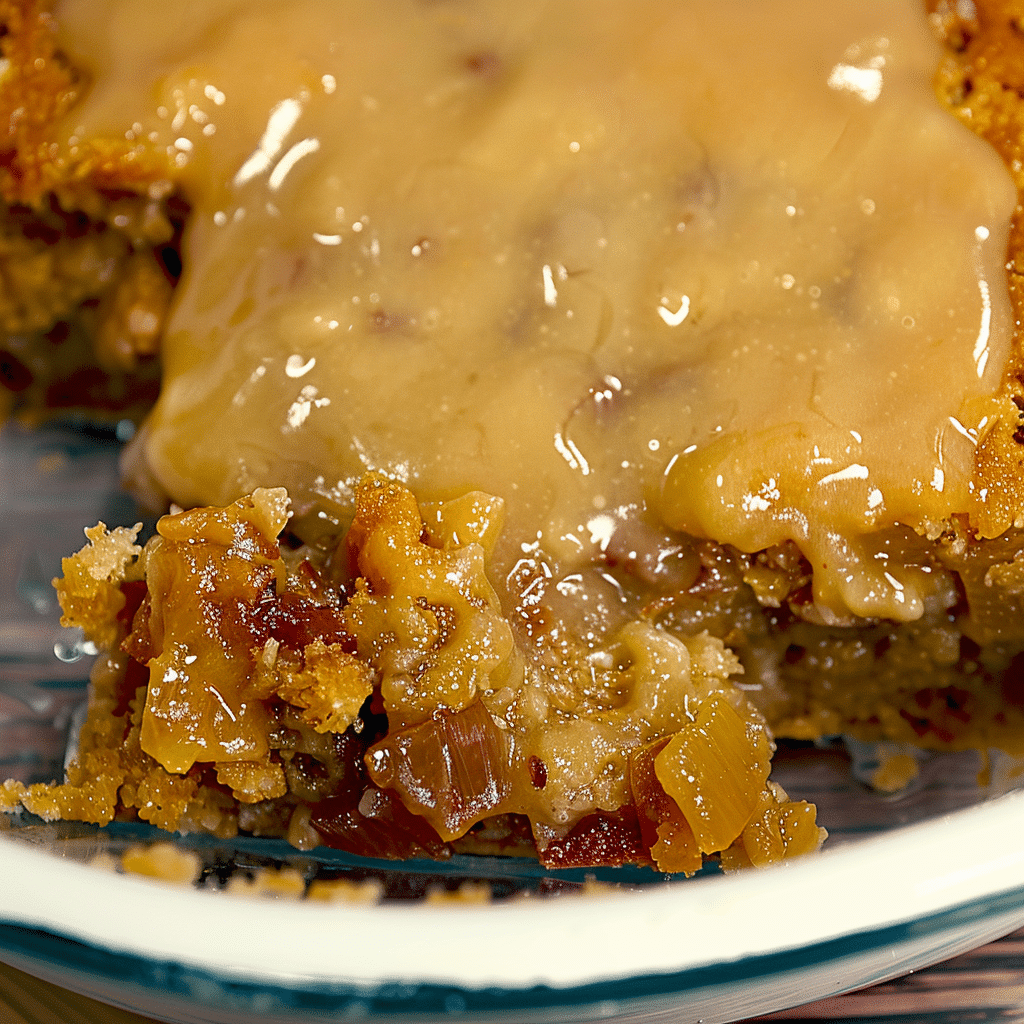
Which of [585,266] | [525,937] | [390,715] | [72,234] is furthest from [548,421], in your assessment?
[72,234]

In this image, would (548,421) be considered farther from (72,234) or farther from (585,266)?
(72,234)

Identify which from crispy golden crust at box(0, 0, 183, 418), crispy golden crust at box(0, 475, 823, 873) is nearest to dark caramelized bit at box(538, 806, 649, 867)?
crispy golden crust at box(0, 475, 823, 873)

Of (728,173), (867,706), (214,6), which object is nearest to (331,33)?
(214,6)

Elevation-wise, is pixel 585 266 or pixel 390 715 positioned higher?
pixel 585 266

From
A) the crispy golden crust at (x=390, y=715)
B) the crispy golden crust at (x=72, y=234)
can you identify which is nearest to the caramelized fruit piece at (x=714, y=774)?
the crispy golden crust at (x=390, y=715)

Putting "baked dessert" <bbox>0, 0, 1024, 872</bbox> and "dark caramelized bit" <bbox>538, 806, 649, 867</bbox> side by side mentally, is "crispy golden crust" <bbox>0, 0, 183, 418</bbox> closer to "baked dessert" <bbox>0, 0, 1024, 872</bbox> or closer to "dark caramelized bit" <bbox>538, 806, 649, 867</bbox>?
"baked dessert" <bbox>0, 0, 1024, 872</bbox>

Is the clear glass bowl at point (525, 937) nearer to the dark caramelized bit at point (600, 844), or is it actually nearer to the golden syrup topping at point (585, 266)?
the dark caramelized bit at point (600, 844)

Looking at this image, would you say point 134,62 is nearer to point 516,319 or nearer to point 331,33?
point 331,33
